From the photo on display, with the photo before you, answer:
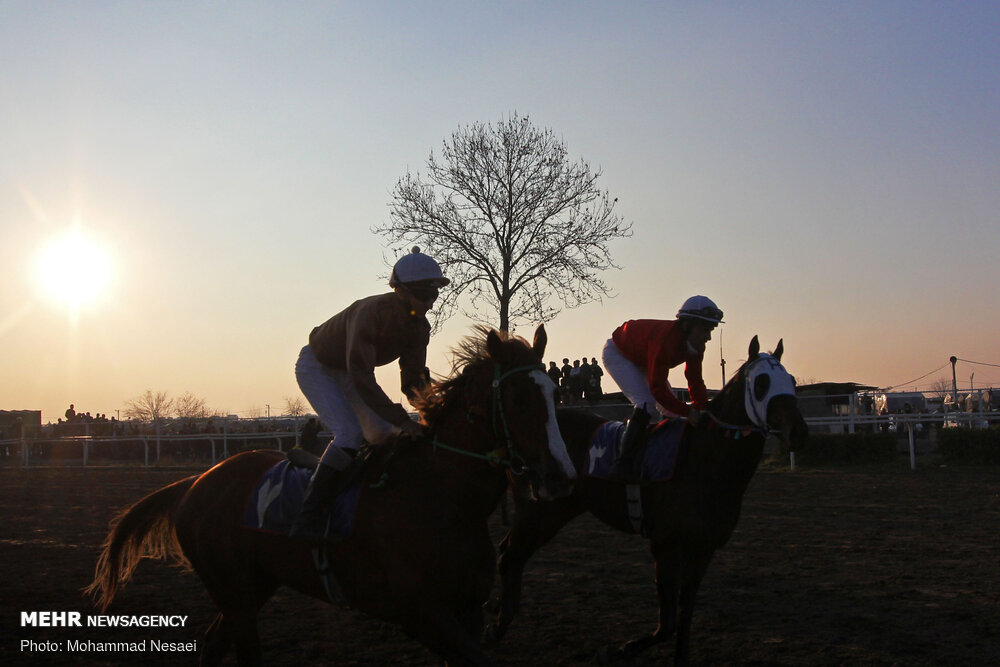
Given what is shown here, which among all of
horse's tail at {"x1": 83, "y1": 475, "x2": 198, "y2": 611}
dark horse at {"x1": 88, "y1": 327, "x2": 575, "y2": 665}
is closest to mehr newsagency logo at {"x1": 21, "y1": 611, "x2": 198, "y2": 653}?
horse's tail at {"x1": 83, "y1": 475, "x2": 198, "y2": 611}

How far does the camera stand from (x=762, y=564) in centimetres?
904

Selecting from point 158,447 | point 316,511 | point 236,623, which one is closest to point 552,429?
point 316,511

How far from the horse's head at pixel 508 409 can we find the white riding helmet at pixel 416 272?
1.19 ft

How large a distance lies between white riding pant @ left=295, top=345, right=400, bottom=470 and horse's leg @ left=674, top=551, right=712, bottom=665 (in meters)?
2.41

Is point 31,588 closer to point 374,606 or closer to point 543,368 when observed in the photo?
point 374,606

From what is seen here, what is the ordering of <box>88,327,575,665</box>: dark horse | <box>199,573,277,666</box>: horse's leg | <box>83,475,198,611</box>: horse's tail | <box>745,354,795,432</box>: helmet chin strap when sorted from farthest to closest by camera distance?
1. <box>745,354,795,432</box>: helmet chin strap
2. <box>83,475,198,611</box>: horse's tail
3. <box>199,573,277,666</box>: horse's leg
4. <box>88,327,575,665</box>: dark horse

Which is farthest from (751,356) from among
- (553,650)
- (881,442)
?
(881,442)

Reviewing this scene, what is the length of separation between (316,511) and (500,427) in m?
1.07

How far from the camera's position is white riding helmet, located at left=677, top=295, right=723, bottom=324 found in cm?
→ 640

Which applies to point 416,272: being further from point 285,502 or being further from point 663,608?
point 663,608

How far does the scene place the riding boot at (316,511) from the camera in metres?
4.35

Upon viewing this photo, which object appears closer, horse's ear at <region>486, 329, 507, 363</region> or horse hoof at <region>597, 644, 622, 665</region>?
horse's ear at <region>486, 329, 507, 363</region>

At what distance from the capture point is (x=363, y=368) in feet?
14.4

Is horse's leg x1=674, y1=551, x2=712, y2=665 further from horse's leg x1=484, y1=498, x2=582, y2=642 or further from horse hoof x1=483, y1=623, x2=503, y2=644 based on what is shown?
horse hoof x1=483, y1=623, x2=503, y2=644
